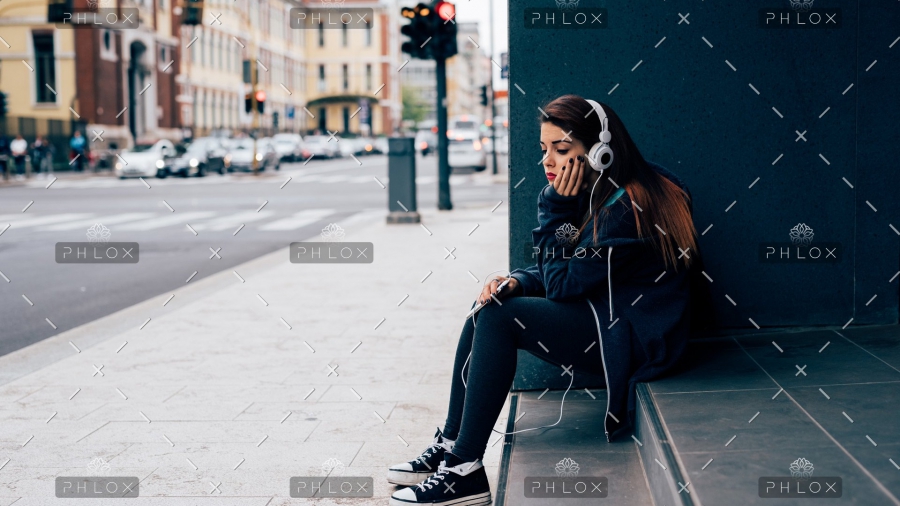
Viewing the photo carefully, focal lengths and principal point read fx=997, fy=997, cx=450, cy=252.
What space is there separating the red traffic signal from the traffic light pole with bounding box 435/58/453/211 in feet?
2.53

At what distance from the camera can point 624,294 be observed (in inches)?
136

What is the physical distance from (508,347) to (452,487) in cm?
52

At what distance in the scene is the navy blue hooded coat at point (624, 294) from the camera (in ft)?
11.2

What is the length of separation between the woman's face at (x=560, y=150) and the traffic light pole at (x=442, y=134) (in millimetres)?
13365

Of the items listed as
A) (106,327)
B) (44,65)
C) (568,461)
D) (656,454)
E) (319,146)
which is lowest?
(319,146)

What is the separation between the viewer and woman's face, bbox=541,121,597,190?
3.52 m

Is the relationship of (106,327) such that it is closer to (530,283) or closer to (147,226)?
(530,283)

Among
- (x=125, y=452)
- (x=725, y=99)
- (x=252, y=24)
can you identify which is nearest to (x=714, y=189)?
(x=725, y=99)

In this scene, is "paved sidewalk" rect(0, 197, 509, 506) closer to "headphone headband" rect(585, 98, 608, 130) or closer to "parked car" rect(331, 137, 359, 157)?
"headphone headband" rect(585, 98, 608, 130)

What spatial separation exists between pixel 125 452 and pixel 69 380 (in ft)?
5.29

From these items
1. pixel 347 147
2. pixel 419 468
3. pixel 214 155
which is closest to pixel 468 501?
pixel 419 468

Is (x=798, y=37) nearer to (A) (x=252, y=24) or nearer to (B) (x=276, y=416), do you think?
(B) (x=276, y=416)

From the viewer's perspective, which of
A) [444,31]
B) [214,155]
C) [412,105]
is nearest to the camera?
[444,31]

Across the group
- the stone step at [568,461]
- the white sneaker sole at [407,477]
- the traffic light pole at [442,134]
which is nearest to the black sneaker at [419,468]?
the white sneaker sole at [407,477]
